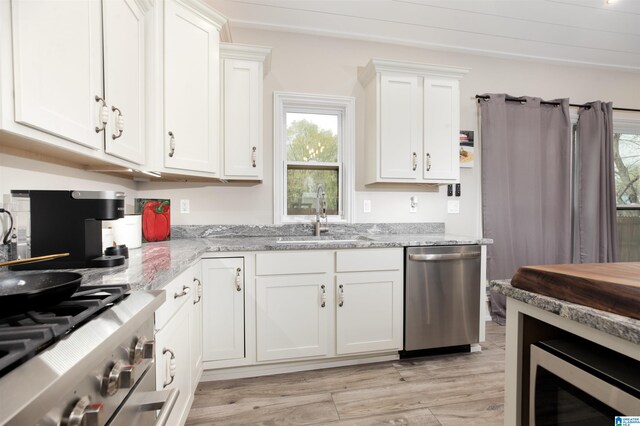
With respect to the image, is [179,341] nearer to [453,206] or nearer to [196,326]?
[196,326]

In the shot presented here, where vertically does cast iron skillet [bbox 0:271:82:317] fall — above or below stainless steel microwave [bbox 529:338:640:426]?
above

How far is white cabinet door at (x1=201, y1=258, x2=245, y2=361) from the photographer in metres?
1.90

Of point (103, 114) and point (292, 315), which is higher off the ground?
point (103, 114)

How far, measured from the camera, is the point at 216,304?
1918mm

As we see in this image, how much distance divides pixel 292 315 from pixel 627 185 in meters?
4.08

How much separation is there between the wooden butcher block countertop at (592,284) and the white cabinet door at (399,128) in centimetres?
177

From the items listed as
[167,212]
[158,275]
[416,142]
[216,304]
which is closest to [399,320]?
[216,304]

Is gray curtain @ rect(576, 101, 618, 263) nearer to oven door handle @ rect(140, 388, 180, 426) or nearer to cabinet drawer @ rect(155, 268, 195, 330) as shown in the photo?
cabinet drawer @ rect(155, 268, 195, 330)

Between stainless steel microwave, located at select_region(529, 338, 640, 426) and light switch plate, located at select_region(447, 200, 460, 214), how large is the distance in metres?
2.30

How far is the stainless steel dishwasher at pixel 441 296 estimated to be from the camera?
215cm

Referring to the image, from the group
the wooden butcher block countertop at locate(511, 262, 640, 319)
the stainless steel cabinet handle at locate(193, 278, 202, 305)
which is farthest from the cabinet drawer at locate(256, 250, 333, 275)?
the wooden butcher block countertop at locate(511, 262, 640, 319)

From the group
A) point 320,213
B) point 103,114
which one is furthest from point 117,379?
point 320,213

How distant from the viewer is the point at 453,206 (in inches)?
116

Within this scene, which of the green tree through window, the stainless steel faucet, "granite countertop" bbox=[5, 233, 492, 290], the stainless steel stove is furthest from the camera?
the green tree through window
